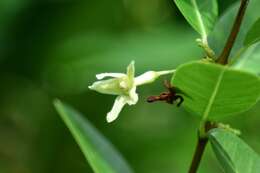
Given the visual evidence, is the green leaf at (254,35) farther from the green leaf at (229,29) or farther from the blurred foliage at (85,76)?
the blurred foliage at (85,76)

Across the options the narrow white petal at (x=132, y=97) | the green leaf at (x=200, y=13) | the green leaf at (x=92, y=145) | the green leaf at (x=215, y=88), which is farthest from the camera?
the green leaf at (x=92, y=145)

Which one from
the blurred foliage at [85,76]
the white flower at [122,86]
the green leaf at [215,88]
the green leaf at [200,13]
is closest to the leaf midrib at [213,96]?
the green leaf at [215,88]

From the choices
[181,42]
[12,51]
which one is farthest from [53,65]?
[181,42]

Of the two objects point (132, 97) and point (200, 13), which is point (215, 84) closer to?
point (132, 97)

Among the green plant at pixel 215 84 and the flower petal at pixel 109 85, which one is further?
the flower petal at pixel 109 85

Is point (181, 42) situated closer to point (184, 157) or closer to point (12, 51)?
point (184, 157)

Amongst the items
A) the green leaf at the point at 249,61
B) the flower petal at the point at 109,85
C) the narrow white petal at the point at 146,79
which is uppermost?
the flower petal at the point at 109,85
